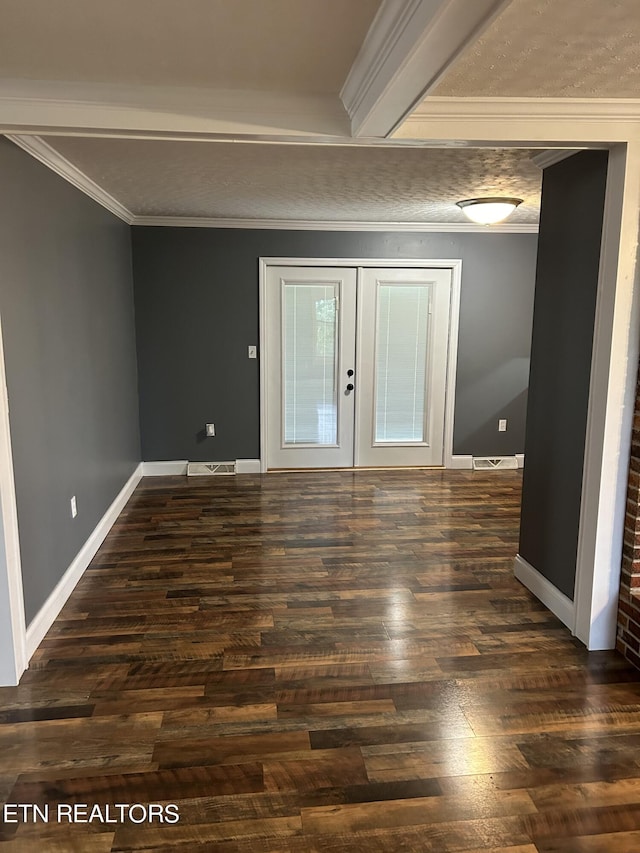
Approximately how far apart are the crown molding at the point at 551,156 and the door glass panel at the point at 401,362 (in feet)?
8.20

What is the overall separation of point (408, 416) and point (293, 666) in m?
3.49

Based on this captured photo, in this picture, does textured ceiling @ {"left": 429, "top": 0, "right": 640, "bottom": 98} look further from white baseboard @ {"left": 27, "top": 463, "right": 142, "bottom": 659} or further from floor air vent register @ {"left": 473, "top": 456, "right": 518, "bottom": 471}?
floor air vent register @ {"left": 473, "top": 456, "right": 518, "bottom": 471}

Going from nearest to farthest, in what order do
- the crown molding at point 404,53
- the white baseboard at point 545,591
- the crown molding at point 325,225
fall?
the crown molding at point 404,53, the white baseboard at point 545,591, the crown molding at point 325,225

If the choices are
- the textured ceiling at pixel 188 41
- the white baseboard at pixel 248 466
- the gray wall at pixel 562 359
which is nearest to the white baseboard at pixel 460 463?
the white baseboard at pixel 248 466

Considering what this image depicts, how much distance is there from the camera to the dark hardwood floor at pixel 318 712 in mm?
1771

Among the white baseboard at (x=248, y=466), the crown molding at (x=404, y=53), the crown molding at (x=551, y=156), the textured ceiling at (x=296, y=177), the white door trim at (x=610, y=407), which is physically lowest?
the white baseboard at (x=248, y=466)

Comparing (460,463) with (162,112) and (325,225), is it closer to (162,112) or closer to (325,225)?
(325,225)

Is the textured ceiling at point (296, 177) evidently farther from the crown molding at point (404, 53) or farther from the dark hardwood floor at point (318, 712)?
the dark hardwood floor at point (318, 712)

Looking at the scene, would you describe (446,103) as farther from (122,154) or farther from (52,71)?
(122,154)

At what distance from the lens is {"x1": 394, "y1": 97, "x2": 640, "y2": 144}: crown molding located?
7.39 feet

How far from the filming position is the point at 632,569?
2566 millimetres

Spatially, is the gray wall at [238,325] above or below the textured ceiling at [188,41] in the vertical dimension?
below

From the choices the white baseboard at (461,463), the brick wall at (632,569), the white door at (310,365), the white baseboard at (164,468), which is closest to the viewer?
the brick wall at (632,569)

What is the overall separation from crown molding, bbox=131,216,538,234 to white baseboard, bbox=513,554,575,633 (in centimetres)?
320
